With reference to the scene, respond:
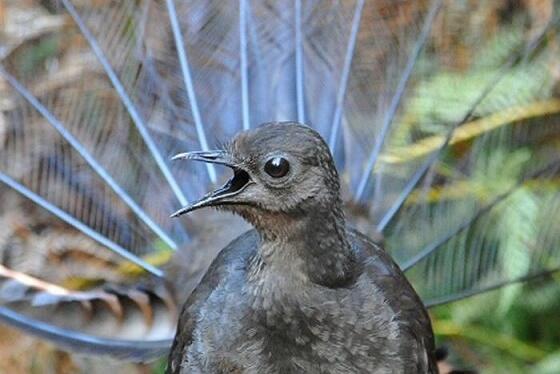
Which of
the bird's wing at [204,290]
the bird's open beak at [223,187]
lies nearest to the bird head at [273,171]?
the bird's open beak at [223,187]

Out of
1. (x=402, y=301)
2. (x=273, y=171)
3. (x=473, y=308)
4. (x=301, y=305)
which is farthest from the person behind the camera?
(x=473, y=308)

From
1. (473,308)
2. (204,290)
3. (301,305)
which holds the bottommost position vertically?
(301,305)

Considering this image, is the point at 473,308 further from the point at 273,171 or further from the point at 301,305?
the point at 273,171

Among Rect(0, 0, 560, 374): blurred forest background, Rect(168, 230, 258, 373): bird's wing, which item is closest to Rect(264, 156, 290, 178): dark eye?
Rect(168, 230, 258, 373): bird's wing

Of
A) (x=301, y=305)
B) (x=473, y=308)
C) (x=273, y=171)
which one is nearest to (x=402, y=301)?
(x=301, y=305)

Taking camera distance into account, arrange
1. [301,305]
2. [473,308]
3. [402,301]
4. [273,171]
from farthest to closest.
Result: [473,308] < [402,301] < [301,305] < [273,171]

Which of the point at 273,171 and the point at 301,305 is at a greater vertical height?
the point at 273,171

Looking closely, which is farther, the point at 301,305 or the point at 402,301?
the point at 402,301
